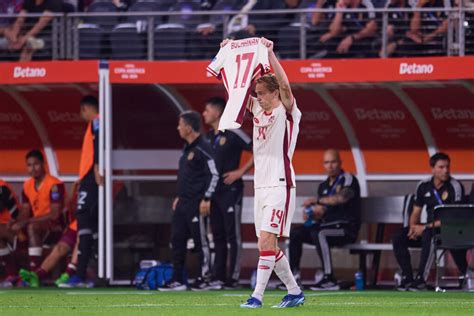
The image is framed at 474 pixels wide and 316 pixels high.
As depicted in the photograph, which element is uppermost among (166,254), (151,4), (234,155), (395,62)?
(151,4)

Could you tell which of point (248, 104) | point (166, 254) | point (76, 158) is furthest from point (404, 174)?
point (248, 104)

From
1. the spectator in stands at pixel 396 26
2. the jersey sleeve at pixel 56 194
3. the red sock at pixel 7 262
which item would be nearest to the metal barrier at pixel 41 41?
the jersey sleeve at pixel 56 194

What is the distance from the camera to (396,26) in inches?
639

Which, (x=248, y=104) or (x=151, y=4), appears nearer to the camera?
(x=248, y=104)

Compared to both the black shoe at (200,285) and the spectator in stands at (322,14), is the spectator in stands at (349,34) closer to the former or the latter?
the spectator in stands at (322,14)

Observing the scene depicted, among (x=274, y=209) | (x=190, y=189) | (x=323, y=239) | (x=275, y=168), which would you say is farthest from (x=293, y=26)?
(x=274, y=209)

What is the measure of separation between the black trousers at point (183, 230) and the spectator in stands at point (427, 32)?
3.35 meters

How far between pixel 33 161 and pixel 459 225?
5.73m

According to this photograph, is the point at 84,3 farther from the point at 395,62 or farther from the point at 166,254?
the point at 395,62

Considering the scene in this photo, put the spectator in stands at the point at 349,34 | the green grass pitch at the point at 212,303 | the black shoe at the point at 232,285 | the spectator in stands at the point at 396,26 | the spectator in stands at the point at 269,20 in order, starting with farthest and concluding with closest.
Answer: the spectator in stands at the point at 269,20
the spectator in stands at the point at 349,34
the spectator in stands at the point at 396,26
the black shoe at the point at 232,285
the green grass pitch at the point at 212,303

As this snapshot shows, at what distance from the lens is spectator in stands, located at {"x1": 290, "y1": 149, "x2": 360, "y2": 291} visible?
1532cm

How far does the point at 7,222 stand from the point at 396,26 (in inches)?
224

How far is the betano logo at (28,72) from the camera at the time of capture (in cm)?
1584

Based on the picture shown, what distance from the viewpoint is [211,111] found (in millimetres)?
15211
